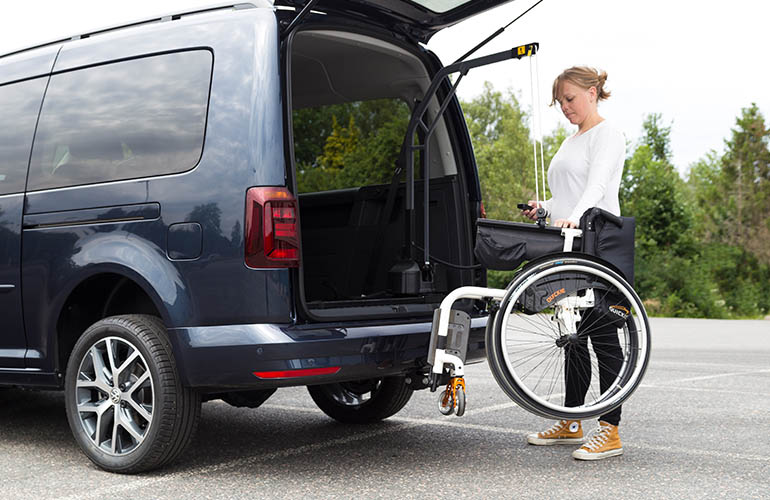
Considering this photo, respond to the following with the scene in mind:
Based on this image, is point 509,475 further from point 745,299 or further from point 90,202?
point 745,299

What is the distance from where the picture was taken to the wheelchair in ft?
13.3

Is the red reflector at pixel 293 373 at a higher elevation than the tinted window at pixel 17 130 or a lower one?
lower

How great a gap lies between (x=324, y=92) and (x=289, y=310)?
2269mm

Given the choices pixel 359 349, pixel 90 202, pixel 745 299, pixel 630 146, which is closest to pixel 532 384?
pixel 359 349

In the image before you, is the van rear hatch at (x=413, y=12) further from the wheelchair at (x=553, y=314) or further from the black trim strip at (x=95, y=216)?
the black trim strip at (x=95, y=216)

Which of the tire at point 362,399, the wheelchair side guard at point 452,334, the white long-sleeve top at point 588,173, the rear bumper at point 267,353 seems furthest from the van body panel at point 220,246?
the tire at point 362,399

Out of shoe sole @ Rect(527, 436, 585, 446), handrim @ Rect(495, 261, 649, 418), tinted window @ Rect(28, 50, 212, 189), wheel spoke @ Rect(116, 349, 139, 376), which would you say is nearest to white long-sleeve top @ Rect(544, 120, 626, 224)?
handrim @ Rect(495, 261, 649, 418)

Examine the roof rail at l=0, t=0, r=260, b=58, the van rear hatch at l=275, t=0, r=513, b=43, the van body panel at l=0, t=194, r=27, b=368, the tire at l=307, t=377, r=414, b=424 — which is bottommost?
the tire at l=307, t=377, r=414, b=424

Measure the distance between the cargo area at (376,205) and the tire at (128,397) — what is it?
2.72ft

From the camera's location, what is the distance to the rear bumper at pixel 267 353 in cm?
381

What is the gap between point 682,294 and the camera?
2950cm

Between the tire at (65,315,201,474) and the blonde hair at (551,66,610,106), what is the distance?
239 cm

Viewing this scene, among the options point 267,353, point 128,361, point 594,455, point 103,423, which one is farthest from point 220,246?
point 594,455

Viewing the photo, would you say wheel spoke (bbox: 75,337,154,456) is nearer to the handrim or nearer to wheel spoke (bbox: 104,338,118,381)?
wheel spoke (bbox: 104,338,118,381)
